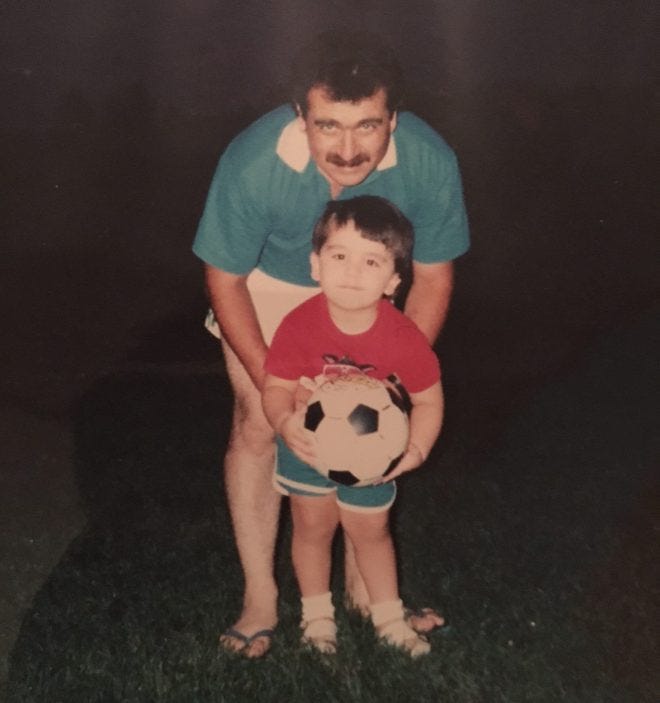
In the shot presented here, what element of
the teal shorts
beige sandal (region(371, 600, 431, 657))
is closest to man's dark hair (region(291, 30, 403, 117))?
the teal shorts

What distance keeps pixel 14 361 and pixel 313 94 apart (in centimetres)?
423

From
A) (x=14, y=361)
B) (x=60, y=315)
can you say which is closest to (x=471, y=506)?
(x=14, y=361)

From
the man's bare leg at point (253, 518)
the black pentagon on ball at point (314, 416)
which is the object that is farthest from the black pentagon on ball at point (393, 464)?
the man's bare leg at point (253, 518)

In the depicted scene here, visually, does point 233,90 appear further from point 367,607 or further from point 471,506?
point 367,607

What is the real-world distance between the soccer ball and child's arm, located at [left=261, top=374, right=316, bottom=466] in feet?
0.11

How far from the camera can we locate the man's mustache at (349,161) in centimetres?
266

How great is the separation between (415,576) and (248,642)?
0.81m

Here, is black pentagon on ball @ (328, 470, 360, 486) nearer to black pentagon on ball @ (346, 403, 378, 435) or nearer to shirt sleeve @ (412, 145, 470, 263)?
black pentagon on ball @ (346, 403, 378, 435)

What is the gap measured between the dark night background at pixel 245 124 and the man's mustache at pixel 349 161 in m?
3.61

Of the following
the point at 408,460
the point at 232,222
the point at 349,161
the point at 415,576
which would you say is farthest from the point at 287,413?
the point at 415,576

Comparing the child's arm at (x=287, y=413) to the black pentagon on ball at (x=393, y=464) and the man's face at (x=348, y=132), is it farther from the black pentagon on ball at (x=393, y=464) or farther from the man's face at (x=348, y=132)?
the man's face at (x=348, y=132)

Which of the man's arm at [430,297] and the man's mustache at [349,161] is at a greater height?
the man's mustache at [349,161]

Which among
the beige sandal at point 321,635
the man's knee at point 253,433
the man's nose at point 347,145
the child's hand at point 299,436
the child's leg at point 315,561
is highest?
the man's nose at point 347,145

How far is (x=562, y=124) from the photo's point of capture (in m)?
11.1
